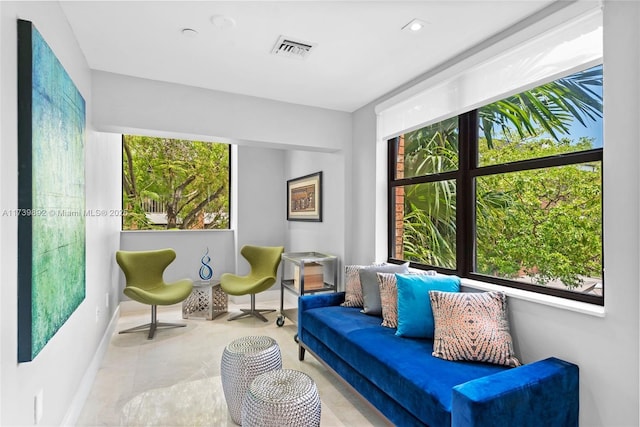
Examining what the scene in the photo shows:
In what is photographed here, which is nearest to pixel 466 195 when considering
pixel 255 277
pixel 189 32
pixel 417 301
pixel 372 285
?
pixel 417 301

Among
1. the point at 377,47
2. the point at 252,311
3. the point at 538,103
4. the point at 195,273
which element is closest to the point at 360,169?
the point at 377,47

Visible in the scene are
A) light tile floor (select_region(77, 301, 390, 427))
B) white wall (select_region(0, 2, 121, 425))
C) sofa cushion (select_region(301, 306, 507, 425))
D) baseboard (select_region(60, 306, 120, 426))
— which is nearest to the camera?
white wall (select_region(0, 2, 121, 425))

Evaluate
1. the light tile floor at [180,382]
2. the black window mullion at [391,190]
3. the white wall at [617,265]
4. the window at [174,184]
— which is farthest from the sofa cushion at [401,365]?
the window at [174,184]

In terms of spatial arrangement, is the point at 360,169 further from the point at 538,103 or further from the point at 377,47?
the point at 538,103

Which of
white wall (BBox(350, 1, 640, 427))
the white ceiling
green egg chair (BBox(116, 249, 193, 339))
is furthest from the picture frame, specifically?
white wall (BBox(350, 1, 640, 427))

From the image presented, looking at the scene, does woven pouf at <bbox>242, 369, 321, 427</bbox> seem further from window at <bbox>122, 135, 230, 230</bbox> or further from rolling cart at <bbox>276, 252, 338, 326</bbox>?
window at <bbox>122, 135, 230, 230</bbox>

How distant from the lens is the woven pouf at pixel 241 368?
2.07m

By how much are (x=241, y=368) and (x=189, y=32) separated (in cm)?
207

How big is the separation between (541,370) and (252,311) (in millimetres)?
3199

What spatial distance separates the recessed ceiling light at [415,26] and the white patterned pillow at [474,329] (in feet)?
5.34

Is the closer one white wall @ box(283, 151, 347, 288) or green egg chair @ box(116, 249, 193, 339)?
green egg chair @ box(116, 249, 193, 339)

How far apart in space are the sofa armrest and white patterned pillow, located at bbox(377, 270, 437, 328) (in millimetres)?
916

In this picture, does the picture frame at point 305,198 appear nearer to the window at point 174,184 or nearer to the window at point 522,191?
the window at point 174,184

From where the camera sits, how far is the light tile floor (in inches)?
85.3
